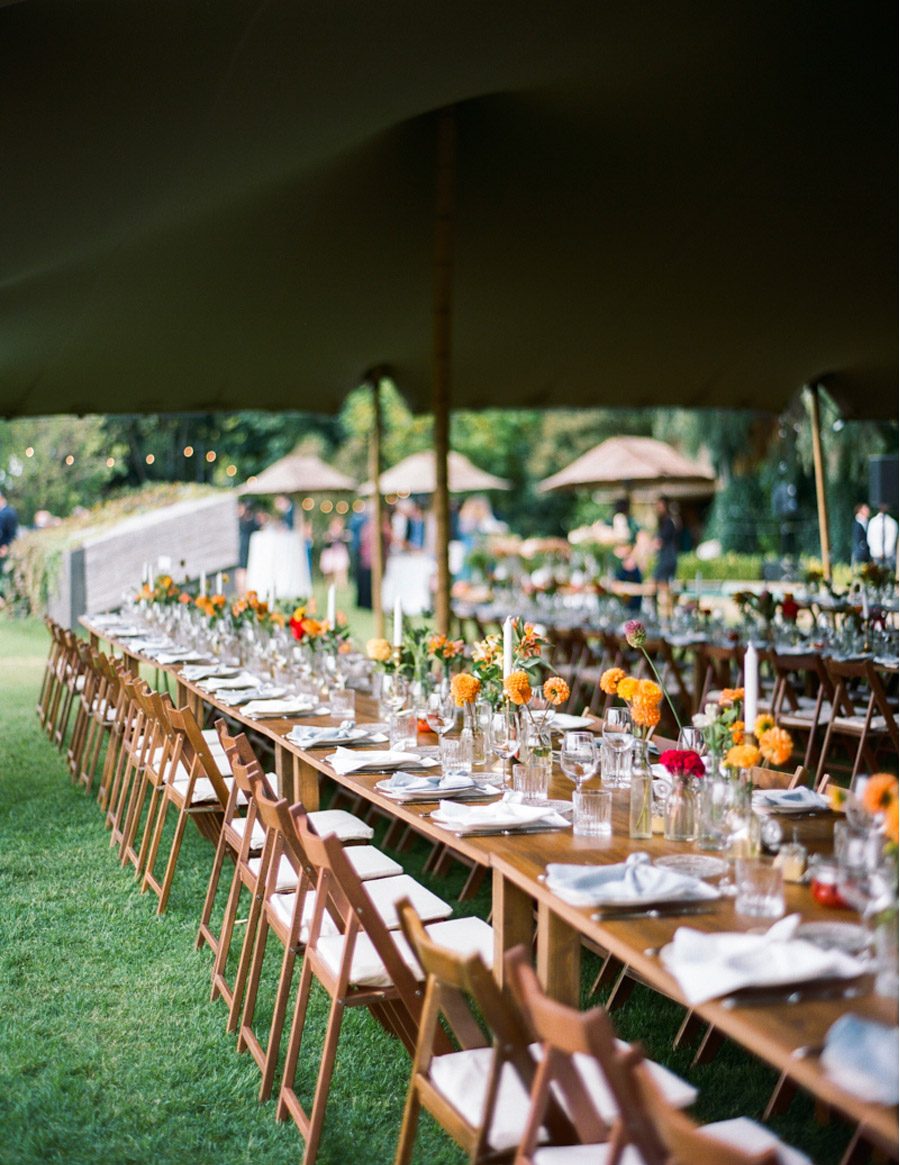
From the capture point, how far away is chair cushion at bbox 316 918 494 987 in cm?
306

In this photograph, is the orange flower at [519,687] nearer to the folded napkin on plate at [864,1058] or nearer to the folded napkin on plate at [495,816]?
the folded napkin on plate at [495,816]

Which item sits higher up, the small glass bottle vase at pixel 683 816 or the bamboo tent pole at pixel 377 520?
the bamboo tent pole at pixel 377 520

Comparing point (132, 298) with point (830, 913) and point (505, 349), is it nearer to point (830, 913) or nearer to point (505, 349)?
point (505, 349)

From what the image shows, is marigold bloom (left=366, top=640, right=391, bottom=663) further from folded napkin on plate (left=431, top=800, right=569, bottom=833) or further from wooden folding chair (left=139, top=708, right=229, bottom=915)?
folded napkin on plate (left=431, top=800, right=569, bottom=833)

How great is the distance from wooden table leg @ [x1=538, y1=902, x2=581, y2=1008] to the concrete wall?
12.0m

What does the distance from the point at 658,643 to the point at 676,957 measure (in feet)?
21.0

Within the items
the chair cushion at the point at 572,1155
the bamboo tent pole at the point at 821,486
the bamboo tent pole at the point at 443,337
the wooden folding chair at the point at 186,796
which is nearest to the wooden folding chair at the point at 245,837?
the wooden folding chair at the point at 186,796

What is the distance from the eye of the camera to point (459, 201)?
27.3 feet

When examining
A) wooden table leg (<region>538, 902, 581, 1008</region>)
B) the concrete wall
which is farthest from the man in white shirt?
Result: wooden table leg (<region>538, 902, 581, 1008</region>)

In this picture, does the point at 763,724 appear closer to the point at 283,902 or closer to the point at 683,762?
the point at 683,762

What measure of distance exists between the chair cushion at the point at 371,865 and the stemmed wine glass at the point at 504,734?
50 centimetres

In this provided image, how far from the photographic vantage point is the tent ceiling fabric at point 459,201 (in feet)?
15.9

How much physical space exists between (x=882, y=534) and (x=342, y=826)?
415 inches

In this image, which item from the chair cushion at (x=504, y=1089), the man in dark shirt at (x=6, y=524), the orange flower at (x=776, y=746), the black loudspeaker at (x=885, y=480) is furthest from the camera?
the man in dark shirt at (x=6, y=524)
